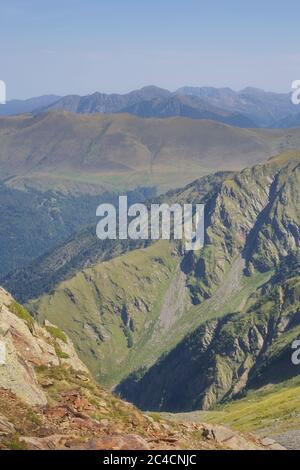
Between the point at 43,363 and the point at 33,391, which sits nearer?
the point at 33,391

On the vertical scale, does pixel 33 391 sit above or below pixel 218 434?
above
